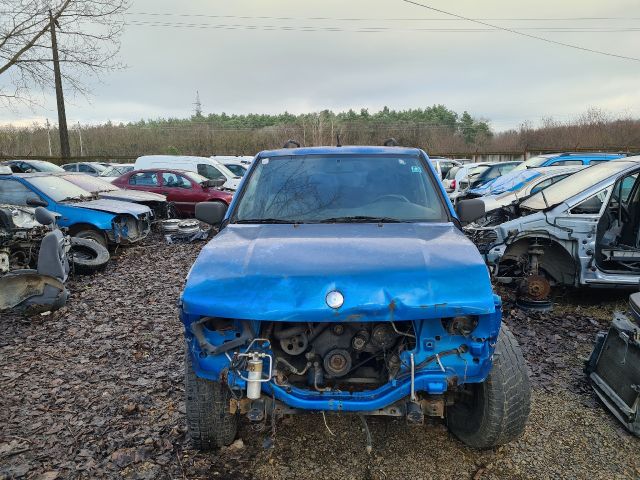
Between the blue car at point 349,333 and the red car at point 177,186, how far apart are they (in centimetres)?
993

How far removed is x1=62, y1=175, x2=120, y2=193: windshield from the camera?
33.7ft

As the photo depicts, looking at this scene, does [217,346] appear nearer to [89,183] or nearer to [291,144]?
[291,144]

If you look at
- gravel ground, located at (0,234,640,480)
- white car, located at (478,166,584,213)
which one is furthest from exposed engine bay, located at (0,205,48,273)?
white car, located at (478,166,584,213)

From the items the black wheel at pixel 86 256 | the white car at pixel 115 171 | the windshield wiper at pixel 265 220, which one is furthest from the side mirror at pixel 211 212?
the white car at pixel 115 171

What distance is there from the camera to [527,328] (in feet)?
17.2

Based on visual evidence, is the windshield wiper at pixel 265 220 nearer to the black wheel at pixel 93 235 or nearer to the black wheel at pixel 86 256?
the black wheel at pixel 86 256

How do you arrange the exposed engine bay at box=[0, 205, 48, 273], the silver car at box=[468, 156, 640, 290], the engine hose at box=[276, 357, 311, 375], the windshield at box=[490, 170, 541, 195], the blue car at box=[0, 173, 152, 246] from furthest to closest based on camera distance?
the windshield at box=[490, 170, 541, 195] < the blue car at box=[0, 173, 152, 246] < the exposed engine bay at box=[0, 205, 48, 273] < the silver car at box=[468, 156, 640, 290] < the engine hose at box=[276, 357, 311, 375]

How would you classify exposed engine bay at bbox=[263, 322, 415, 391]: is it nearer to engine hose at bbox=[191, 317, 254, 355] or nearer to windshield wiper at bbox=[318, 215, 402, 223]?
engine hose at bbox=[191, 317, 254, 355]

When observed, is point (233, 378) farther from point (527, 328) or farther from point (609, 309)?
point (609, 309)

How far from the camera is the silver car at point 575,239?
18.2ft

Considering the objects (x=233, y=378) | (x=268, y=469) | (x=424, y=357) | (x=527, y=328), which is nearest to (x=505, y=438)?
(x=424, y=357)

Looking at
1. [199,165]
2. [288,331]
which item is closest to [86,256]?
[288,331]

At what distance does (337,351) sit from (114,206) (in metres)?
8.07

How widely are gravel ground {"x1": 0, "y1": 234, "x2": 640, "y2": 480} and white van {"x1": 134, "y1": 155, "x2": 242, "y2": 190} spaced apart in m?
11.1
